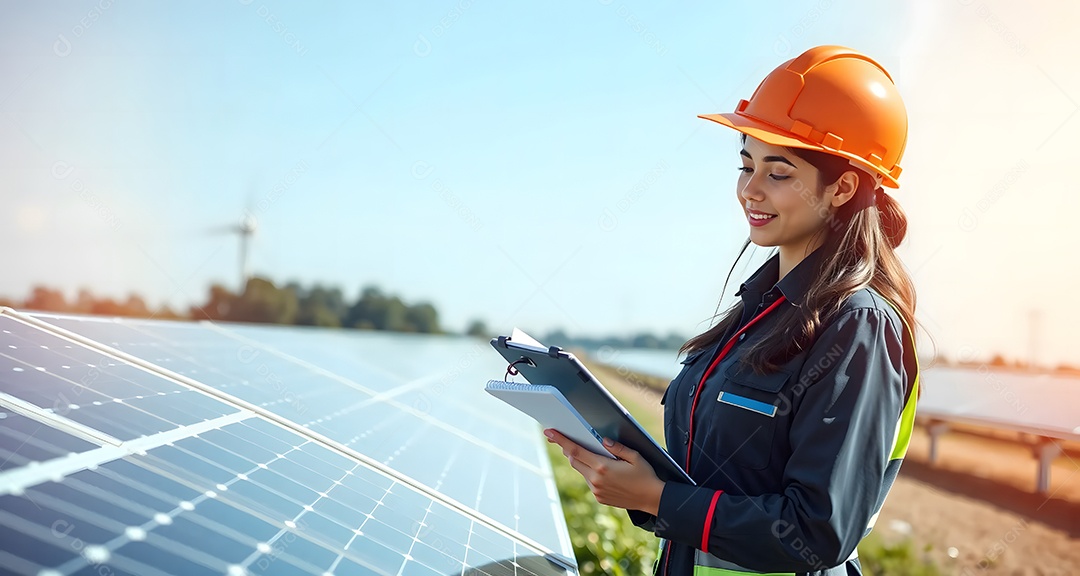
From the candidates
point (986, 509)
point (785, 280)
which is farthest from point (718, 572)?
point (986, 509)

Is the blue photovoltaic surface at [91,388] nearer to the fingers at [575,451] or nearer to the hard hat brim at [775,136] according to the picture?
the fingers at [575,451]

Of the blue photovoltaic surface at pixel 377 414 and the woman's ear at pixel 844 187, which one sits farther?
the blue photovoltaic surface at pixel 377 414

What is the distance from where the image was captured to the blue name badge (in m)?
2.02

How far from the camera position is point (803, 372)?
197 cm

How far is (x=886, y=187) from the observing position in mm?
2346

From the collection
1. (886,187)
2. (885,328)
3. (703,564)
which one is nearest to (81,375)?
(703,564)

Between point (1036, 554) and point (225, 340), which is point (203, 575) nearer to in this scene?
point (225, 340)

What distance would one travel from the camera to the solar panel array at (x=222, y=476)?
61.7 inches

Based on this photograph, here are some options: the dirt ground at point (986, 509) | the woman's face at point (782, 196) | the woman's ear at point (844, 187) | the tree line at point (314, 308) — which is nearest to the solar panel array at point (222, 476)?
the woman's face at point (782, 196)

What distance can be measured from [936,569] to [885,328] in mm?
7618

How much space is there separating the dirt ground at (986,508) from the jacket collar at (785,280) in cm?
559

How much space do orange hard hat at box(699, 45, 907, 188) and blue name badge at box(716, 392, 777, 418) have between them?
713mm

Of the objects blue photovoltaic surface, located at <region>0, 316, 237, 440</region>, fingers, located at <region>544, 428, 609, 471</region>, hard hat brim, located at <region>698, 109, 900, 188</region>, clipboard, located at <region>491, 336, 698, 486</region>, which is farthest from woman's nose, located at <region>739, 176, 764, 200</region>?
blue photovoltaic surface, located at <region>0, 316, 237, 440</region>

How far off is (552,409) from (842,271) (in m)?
0.88
